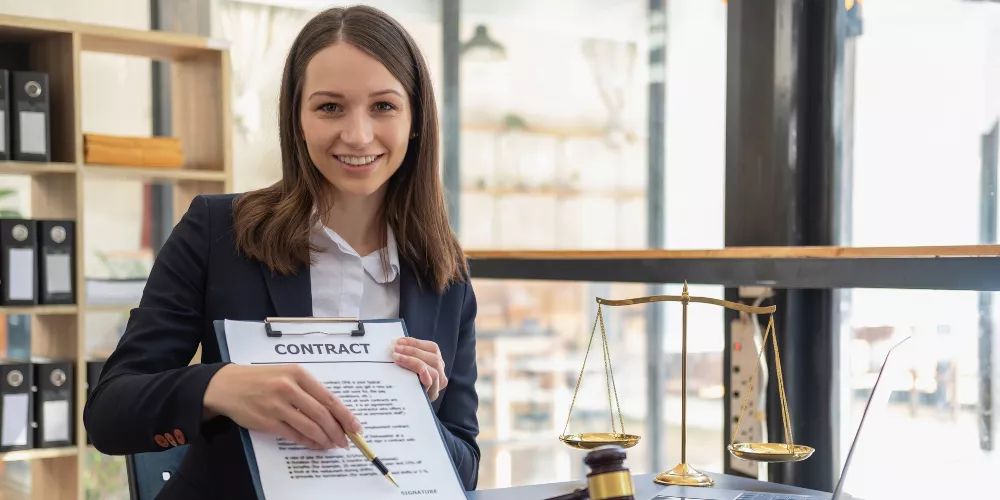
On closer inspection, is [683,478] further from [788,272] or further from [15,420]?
[15,420]

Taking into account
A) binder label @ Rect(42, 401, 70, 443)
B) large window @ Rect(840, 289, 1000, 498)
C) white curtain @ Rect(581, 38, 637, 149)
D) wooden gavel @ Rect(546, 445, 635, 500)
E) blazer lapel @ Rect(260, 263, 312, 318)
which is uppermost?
white curtain @ Rect(581, 38, 637, 149)

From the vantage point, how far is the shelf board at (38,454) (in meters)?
3.53

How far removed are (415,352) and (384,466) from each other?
19 cm

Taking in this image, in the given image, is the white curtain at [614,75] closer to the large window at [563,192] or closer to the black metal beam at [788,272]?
the large window at [563,192]

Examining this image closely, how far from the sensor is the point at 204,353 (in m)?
1.55

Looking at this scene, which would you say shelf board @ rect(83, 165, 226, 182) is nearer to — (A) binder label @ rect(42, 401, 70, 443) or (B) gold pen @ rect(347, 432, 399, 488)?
(A) binder label @ rect(42, 401, 70, 443)

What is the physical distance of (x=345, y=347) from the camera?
1323 millimetres

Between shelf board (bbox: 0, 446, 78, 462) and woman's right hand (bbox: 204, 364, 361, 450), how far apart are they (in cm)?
271

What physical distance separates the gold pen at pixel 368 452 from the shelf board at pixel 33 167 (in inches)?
107

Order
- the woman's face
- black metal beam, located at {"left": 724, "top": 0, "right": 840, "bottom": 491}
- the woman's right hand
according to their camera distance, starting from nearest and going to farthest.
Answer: the woman's right hand
the woman's face
black metal beam, located at {"left": 724, "top": 0, "right": 840, "bottom": 491}

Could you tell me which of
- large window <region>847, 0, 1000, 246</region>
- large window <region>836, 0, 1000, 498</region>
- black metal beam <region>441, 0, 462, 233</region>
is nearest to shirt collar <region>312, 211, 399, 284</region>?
large window <region>836, 0, 1000, 498</region>

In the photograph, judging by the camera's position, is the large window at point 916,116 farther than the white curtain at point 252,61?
No

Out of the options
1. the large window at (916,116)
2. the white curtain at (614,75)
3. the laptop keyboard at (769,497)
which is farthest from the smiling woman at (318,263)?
the white curtain at (614,75)

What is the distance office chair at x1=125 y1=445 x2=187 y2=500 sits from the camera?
169 centimetres
